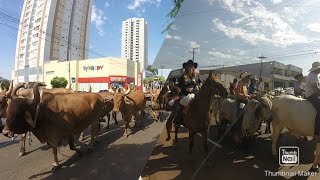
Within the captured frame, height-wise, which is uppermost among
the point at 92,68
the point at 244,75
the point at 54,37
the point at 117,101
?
the point at 54,37

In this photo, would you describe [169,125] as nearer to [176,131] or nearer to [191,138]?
[176,131]

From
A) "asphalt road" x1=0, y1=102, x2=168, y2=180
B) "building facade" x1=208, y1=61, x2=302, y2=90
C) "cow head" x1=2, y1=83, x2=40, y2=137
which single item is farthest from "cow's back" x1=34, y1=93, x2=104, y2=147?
"building facade" x1=208, y1=61, x2=302, y2=90

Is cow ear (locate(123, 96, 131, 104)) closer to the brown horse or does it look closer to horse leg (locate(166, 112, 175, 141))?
the brown horse

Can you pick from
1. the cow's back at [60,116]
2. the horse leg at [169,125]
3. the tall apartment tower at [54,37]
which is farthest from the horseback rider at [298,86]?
the tall apartment tower at [54,37]

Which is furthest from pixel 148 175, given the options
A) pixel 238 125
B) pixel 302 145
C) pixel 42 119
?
pixel 42 119

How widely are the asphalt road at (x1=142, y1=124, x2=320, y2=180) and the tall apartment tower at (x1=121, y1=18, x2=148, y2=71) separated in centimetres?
87

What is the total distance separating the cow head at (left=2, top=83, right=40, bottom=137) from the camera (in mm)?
4492

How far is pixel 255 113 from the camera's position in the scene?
1630 millimetres

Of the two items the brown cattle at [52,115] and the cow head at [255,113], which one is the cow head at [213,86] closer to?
the cow head at [255,113]

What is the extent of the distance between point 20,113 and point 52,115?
2.52ft

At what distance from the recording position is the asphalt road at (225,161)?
62.4 inches

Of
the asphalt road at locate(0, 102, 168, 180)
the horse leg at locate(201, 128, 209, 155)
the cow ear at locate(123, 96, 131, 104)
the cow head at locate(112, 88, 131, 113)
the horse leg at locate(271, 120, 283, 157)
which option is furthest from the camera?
the cow ear at locate(123, 96, 131, 104)

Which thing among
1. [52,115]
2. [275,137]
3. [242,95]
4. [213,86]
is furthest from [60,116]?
[275,137]

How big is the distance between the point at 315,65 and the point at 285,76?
0.49 ft
